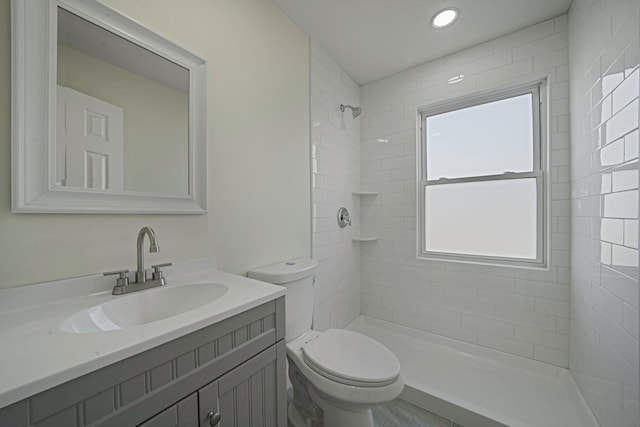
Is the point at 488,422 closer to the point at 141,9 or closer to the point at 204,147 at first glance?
the point at 204,147

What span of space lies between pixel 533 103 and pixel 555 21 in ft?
1.63

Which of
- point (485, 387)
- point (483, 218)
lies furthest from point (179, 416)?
point (483, 218)

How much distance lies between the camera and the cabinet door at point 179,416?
1.96 feet

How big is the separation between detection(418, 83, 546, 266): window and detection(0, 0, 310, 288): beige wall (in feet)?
3.80

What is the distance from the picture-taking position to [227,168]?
1.26 meters

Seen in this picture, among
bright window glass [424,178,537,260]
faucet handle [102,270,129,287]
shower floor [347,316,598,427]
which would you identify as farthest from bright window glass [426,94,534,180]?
faucet handle [102,270,129,287]

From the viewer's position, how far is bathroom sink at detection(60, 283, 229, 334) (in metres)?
0.72

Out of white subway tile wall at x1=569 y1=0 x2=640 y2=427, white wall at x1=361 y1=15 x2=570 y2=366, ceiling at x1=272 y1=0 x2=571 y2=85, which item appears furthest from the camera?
white wall at x1=361 y1=15 x2=570 y2=366

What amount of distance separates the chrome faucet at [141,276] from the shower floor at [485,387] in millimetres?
1539

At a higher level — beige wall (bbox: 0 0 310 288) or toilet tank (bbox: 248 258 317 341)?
beige wall (bbox: 0 0 310 288)

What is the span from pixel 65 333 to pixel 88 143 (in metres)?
0.63

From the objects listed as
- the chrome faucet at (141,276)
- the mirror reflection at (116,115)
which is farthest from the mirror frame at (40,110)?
the chrome faucet at (141,276)

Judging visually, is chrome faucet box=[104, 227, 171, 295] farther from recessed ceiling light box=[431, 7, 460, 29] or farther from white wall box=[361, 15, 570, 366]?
recessed ceiling light box=[431, 7, 460, 29]

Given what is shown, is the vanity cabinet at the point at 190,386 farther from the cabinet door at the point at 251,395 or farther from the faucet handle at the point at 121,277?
the faucet handle at the point at 121,277
